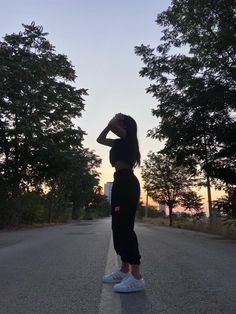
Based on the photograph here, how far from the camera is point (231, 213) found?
63.9 feet

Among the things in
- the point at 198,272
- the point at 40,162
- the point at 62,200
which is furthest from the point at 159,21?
the point at 62,200

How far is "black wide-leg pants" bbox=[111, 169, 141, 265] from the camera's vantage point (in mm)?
5062

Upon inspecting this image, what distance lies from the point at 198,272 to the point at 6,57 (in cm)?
2393

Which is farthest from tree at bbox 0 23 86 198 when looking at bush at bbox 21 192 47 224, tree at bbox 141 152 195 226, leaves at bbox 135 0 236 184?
tree at bbox 141 152 195 226

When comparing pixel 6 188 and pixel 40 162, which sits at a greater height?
pixel 40 162

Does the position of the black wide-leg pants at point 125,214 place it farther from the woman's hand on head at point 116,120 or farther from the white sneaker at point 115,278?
the woman's hand on head at point 116,120

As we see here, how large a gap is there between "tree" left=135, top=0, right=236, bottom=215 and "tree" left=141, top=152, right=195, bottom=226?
26400 mm

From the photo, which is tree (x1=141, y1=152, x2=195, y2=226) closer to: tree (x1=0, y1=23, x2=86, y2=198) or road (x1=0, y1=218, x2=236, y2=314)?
tree (x1=0, y1=23, x2=86, y2=198)

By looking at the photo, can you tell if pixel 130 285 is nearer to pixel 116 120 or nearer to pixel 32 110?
pixel 116 120

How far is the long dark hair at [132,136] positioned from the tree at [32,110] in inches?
872

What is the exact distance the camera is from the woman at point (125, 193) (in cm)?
505

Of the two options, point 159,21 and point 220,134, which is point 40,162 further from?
point 220,134

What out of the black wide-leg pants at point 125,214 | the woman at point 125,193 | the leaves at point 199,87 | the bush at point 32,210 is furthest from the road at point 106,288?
the bush at point 32,210

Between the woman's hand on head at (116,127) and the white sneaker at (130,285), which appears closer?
the white sneaker at (130,285)
